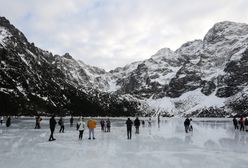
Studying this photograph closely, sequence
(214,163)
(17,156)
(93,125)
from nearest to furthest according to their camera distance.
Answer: (214,163) < (17,156) < (93,125)

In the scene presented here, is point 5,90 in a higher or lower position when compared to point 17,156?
higher

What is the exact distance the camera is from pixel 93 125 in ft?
115

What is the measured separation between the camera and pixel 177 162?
19250mm

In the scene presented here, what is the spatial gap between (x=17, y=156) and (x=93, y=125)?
574 inches

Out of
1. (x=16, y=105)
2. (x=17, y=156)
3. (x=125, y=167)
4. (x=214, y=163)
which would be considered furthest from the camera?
(x=16, y=105)

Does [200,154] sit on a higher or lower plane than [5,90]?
lower

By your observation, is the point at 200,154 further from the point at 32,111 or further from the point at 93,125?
the point at 32,111

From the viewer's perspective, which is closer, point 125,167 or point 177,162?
point 125,167

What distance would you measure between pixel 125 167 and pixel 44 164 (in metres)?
4.56

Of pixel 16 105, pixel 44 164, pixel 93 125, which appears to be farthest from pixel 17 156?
pixel 16 105

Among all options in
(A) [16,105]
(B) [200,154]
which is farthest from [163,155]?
(A) [16,105]

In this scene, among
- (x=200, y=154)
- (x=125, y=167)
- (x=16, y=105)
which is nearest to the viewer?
(x=125, y=167)

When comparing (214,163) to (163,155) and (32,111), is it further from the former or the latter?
(32,111)

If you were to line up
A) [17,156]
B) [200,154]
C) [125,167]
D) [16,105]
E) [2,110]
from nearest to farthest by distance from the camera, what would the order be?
[125,167]
[17,156]
[200,154]
[2,110]
[16,105]
